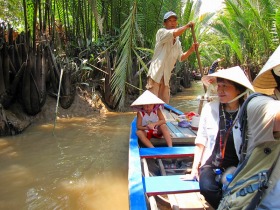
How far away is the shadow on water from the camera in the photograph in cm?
302

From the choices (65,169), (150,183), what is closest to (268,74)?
(150,183)

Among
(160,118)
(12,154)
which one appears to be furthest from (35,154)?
(160,118)

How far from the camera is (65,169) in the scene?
152 inches

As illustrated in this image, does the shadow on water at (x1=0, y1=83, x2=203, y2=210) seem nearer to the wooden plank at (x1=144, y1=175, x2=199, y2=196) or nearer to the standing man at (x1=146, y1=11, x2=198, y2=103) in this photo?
the wooden plank at (x1=144, y1=175, x2=199, y2=196)

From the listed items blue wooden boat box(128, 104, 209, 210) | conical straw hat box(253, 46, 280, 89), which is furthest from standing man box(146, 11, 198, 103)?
conical straw hat box(253, 46, 280, 89)

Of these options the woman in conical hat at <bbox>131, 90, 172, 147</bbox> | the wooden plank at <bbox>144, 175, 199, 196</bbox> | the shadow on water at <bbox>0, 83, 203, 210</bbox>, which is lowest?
the shadow on water at <bbox>0, 83, 203, 210</bbox>

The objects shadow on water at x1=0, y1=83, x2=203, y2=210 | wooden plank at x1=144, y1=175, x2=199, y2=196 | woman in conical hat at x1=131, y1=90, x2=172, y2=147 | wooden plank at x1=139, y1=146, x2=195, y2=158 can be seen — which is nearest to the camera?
wooden plank at x1=144, y1=175, x2=199, y2=196

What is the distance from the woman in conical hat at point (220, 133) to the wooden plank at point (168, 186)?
0.50 ft

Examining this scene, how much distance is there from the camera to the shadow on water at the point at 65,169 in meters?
3.02

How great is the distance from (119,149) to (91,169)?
979 mm

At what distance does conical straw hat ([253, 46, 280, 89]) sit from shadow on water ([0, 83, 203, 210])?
6.51ft

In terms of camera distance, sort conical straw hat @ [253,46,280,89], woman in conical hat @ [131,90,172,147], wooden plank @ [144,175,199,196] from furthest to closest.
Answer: woman in conical hat @ [131,90,172,147], wooden plank @ [144,175,199,196], conical straw hat @ [253,46,280,89]

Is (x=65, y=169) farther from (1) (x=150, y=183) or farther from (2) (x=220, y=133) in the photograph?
(2) (x=220, y=133)

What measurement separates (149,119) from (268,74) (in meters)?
2.50
